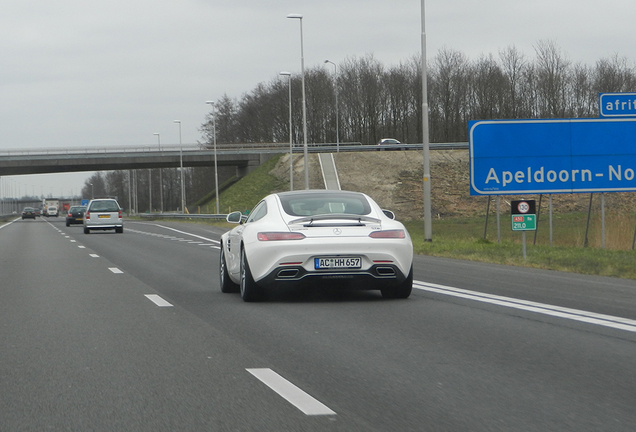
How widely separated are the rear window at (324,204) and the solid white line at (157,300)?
71.8 inches

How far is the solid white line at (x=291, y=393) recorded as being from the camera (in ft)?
16.8

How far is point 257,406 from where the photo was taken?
5199 millimetres

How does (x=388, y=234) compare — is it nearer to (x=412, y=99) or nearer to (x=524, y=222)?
(x=524, y=222)

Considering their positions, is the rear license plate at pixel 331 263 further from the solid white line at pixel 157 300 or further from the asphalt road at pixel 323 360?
the solid white line at pixel 157 300

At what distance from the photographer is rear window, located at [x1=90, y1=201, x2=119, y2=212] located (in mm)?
41875

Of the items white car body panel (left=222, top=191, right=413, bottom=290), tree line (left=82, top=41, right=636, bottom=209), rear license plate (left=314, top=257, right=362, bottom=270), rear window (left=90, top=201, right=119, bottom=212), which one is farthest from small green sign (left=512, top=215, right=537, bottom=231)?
tree line (left=82, top=41, right=636, bottom=209)

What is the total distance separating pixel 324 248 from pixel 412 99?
9691cm

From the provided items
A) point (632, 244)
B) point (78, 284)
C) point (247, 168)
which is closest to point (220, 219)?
point (247, 168)

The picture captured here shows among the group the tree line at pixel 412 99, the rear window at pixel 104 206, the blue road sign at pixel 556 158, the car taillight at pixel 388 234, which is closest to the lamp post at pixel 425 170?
the blue road sign at pixel 556 158

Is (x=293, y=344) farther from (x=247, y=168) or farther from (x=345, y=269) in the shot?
(x=247, y=168)

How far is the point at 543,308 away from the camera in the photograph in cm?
973

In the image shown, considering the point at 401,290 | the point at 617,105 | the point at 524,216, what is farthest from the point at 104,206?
the point at 401,290

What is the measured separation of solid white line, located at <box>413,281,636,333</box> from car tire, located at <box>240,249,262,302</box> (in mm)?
2510

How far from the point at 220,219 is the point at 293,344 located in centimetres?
5030
